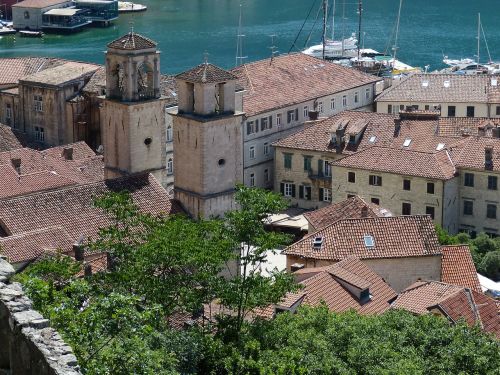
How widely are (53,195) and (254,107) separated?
20049mm

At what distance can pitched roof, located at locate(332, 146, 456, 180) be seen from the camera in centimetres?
4762

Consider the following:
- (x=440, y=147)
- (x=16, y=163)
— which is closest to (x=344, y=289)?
(x=16, y=163)

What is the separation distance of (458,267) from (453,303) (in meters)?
6.13

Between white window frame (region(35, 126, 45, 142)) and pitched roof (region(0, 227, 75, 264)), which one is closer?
pitched roof (region(0, 227, 75, 264))

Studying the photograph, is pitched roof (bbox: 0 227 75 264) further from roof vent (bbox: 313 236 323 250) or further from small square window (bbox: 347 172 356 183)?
small square window (bbox: 347 172 356 183)

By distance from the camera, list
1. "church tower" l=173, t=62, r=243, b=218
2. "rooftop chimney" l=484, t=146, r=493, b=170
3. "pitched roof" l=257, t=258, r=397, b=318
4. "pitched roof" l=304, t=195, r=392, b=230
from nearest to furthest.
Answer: "pitched roof" l=257, t=258, r=397, b=318 → "church tower" l=173, t=62, r=243, b=218 → "pitched roof" l=304, t=195, r=392, b=230 → "rooftop chimney" l=484, t=146, r=493, b=170

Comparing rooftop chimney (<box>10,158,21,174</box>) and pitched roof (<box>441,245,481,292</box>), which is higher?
rooftop chimney (<box>10,158,21,174</box>)

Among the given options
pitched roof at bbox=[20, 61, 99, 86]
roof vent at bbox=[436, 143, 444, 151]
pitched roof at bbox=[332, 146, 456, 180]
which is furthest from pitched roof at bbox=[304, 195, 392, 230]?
pitched roof at bbox=[20, 61, 99, 86]

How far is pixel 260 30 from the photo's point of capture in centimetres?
11831

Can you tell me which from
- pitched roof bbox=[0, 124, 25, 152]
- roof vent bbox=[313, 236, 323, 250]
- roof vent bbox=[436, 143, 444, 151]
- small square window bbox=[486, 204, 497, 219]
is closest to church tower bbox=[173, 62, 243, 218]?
roof vent bbox=[313, 236, 323, 250]

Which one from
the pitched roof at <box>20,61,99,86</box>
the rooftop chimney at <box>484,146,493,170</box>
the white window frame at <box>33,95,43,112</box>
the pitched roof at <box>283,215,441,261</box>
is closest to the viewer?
the pitched roof at <box>283,215,441,261</box>

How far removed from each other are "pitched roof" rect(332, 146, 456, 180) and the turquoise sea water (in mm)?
44296

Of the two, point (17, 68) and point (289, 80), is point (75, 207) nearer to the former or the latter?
point (289, 80)

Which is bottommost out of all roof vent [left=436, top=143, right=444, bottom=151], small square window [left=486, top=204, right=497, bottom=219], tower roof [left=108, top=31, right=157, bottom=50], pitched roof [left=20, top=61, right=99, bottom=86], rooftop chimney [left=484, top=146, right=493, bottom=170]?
small square window [left=486, top=204, right=497, bottom=219]
